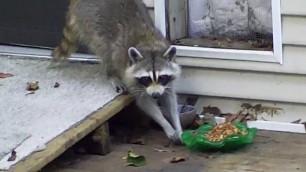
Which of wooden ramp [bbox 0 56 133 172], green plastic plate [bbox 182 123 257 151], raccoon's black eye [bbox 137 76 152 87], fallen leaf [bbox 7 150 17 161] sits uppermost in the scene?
raccoon's black eye [bbox 137 76 152 87]

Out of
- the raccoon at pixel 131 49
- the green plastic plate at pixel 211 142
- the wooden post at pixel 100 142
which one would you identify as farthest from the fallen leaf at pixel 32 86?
the green plastic plate at pixel 211 142

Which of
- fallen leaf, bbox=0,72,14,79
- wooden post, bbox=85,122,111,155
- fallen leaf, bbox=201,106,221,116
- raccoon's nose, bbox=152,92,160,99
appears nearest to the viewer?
wooden post, bbox=85,122,111,155

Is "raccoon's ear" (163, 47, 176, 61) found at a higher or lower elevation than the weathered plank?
higher

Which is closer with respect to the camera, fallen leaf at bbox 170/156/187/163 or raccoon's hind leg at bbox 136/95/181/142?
fallen leaf at bbox 170/156/187/163

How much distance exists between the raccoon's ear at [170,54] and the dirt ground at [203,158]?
506 millimetres

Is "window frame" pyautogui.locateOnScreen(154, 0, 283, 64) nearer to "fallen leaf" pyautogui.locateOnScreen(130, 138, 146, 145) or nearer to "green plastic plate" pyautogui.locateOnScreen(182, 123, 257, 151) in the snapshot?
"green plastic plate" pyautogui.locateOnScreen(182, 123, 257, 151)

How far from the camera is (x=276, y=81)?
18.5ft

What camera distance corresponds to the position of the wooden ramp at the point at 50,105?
481 centimetres

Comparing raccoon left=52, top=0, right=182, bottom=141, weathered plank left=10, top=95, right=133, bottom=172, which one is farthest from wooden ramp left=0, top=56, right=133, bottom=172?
raccoon left=52, top=0, right=182, bottom=141

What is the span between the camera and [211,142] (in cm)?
527

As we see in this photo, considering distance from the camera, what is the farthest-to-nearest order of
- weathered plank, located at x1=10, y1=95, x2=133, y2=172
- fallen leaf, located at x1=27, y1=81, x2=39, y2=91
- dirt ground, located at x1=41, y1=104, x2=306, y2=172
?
fallen leaf, located at x1=27, y1=81, x2=39, y2=91
dirt ground, located at x1=41, y1=104, x2=306, y2=172
weathered plank, located at x1=10, y1=95, x2=133, y2=172

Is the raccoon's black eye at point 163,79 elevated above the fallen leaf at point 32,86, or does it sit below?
above

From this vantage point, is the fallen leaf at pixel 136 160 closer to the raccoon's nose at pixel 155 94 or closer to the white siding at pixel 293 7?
the raccoon's nose at pixel 155 94

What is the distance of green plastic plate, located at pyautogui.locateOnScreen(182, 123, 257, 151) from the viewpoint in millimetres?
5281
